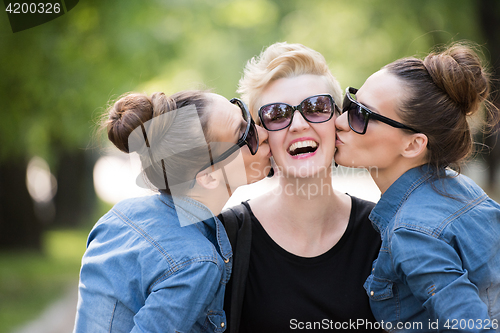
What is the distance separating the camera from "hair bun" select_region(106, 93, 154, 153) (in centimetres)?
228

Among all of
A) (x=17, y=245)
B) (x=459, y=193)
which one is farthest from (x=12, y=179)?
(x=459, y=193)

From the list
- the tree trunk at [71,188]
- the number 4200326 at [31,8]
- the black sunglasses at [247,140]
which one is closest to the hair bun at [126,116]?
the black sunglasses at [247,140]

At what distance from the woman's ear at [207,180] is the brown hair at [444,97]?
1139 millimetres

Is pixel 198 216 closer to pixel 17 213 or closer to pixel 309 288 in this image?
pixel 309 288

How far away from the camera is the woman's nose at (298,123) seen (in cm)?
279

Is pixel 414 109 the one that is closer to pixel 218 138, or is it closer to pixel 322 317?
pixel 218 138

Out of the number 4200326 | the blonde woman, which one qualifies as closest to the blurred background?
the number 4200326

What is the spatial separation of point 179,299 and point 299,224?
1166mm

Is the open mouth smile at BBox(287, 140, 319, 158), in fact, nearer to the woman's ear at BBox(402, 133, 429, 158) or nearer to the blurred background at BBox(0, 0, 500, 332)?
the woman's ear at BBox(402, 133, 429, 158)

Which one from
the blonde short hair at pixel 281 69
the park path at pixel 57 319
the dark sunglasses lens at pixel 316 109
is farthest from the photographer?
the park path at pixel 57 319

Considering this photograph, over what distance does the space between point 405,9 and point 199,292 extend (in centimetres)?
903

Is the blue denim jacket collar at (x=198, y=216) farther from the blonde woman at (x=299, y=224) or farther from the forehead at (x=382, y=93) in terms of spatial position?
the forehead at (x=382, y=93)

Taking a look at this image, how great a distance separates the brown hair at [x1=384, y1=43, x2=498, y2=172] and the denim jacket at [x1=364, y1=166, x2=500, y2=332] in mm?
175

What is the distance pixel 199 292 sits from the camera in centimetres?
203
